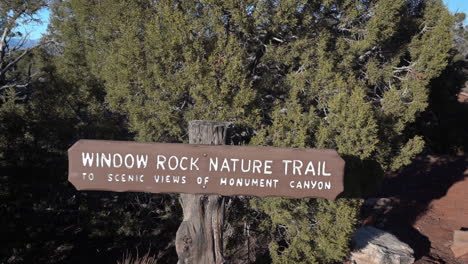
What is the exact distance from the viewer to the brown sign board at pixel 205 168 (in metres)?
2.45

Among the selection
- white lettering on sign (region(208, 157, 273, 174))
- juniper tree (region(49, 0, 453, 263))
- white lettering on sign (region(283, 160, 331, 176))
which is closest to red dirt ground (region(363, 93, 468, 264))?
juniper tree (region(49, 0, 453, 263))

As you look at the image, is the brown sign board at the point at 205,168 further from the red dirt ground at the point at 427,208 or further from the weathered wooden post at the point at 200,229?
the red dirt ground at the point at 427,208

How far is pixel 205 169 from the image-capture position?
2451mm

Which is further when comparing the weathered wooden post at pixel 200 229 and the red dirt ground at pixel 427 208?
the red dirt ground at pixel 427 208

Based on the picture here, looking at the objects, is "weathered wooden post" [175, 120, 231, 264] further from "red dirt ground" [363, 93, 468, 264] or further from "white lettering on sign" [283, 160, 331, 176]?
"red dirt ground" [363, 93, 468, 264]

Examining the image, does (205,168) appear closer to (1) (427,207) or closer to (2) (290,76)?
(2) (290,76)

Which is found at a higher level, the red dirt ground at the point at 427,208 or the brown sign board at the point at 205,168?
the brown sign board at the point at 205,168

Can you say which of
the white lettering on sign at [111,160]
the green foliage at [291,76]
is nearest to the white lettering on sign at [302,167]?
the white lettering on sign at [111,160]

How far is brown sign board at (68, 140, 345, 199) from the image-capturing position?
96.3 inches

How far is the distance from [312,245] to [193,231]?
10.4 ft

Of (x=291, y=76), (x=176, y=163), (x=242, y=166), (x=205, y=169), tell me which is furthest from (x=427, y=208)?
(x=176, y=163)

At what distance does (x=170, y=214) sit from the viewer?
7848 mm

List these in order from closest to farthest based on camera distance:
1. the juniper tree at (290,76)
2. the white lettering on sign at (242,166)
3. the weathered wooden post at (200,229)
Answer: the white lettering on sign at (242,166) < the weathered wooden post at (200,229) < the juniper tree at (290,76)

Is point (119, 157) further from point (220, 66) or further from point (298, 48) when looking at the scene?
point (298, 48)
